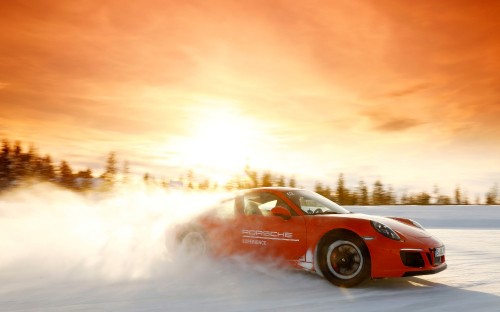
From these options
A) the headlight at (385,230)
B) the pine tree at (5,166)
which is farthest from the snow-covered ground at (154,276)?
the pine tree at (5,166)

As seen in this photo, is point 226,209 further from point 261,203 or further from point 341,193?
point 341,193

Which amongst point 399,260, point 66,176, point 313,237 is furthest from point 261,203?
point 66,176

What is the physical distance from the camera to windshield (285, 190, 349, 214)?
7672mm

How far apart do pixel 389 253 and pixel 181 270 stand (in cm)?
320

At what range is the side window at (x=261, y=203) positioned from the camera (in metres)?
7.77

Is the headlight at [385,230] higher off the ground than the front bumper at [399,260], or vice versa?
the headlight at [385,230]

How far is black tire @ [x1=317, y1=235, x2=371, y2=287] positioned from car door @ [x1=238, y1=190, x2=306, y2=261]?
0.36 metres

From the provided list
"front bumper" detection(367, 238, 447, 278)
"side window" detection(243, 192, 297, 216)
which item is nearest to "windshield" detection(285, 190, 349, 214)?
"side window" detection(243, 192, 297, 216)

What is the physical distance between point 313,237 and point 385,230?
101 cm

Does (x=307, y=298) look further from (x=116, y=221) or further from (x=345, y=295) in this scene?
(x=116, y=221)

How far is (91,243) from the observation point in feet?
32.1

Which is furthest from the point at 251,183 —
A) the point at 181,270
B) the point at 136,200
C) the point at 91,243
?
the point at 181,270

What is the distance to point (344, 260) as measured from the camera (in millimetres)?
6773

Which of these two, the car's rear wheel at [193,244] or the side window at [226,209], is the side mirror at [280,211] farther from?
the car's rear wheel at [193,244]
